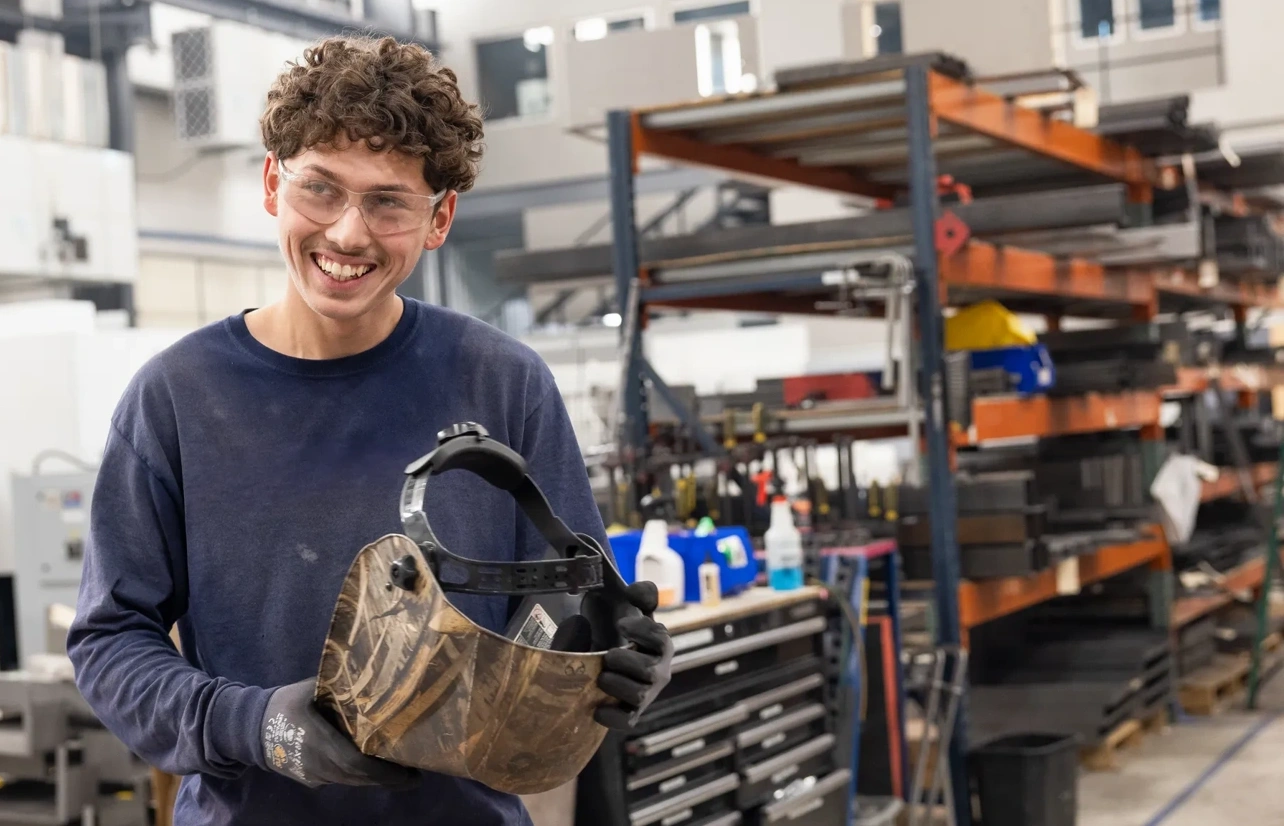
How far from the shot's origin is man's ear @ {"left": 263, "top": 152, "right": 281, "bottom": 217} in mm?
1563

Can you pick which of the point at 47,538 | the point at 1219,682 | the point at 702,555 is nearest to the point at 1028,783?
the point at 702,555

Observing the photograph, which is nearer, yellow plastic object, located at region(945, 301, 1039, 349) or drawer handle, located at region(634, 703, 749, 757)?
drawer handle, located at region(634, 703, 749, 757)

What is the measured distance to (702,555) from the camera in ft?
12.9

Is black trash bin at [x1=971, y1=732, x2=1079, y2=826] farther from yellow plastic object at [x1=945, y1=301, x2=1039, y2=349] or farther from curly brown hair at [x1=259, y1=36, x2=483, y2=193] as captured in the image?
curly brown hair at [x1=259, y1=36, x2=483, y2=193]

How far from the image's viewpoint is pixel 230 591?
5.03 feet

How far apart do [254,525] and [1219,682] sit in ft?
22.2

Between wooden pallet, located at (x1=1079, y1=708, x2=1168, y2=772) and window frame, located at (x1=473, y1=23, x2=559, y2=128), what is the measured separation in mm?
9437

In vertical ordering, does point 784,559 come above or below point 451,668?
below

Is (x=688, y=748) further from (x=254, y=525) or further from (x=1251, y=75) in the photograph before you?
(x=1251, y=75)

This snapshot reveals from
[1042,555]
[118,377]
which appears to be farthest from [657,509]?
[118,377]

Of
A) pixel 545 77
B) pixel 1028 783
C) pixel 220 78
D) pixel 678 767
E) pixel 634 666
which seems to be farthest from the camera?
pixel 545 77

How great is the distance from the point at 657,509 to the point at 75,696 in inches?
67.1

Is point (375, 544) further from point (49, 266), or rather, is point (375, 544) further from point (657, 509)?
point (49, 266)

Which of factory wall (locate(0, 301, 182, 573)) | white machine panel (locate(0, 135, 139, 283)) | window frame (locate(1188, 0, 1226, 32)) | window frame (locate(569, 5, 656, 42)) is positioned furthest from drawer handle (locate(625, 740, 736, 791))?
window frame (locate(569, 5, 656, 42))
